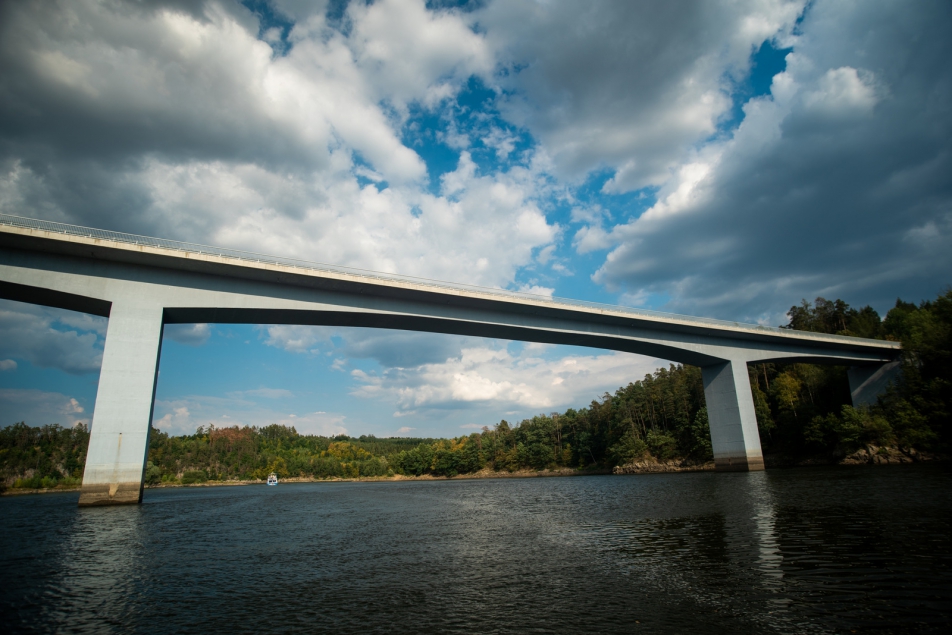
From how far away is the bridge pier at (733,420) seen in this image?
41094 millimetres

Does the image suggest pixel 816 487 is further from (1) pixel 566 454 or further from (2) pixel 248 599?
(1) pixel 566 454

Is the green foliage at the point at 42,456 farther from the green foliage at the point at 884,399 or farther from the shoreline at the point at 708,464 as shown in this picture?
the green foliage at the point at 884,399

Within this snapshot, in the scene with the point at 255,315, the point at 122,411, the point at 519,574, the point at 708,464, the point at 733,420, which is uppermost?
the point at 255,315

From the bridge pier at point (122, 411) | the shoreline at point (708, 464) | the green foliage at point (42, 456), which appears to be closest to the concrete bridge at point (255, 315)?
the bridge pier at point (122, 411)

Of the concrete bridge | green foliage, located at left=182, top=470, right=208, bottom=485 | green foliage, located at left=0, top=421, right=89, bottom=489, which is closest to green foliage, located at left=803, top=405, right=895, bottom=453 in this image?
the concrete bridge

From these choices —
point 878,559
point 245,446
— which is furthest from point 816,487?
point 245,446

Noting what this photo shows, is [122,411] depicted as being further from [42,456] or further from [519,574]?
[42,456]

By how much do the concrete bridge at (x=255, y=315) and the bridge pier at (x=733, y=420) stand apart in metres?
0.10

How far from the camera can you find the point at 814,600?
21.6 ft

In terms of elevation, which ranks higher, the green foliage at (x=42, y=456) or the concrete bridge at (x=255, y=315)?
the concrete bridge at (x=255, y=315)

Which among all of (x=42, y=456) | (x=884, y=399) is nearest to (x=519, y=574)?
(x=884, y=399)

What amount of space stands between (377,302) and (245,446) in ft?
358

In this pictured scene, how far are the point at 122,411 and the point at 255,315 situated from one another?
884cm

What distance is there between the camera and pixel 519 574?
29.8 ft
